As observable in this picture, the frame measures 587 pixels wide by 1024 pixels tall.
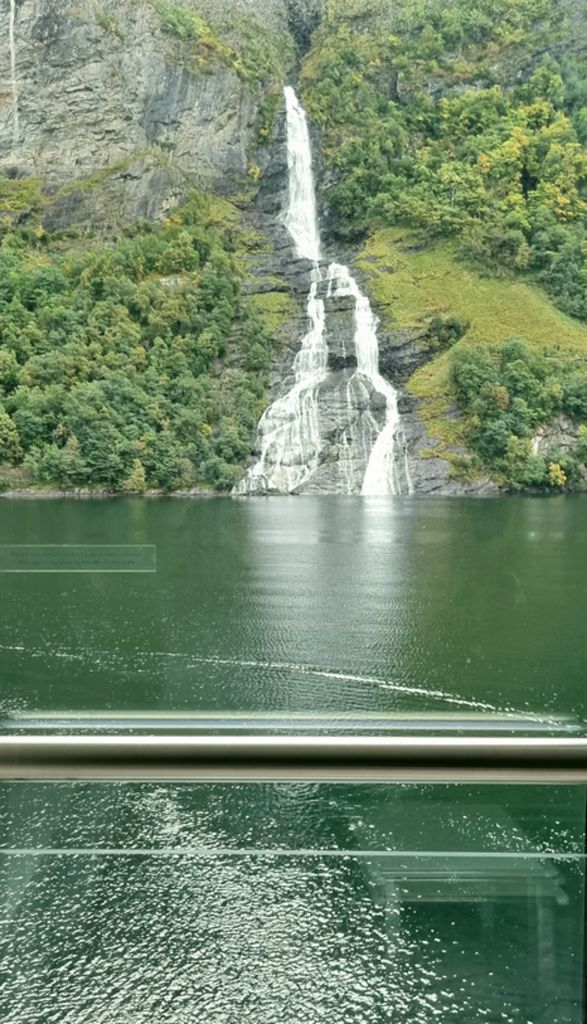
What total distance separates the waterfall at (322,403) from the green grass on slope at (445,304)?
85 centimetres

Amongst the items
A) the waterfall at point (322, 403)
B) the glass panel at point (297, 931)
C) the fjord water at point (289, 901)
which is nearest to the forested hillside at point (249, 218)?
the waterfall at point (322, 403)

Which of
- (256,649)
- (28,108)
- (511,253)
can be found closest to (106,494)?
(256,649)

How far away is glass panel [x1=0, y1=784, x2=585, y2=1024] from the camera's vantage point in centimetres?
66

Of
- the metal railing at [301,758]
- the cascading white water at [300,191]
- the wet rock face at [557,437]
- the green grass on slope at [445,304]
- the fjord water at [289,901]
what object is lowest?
the fjord water at [289,901]

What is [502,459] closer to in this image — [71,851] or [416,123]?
[416,123]

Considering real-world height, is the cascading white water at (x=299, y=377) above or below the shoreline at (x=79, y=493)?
above

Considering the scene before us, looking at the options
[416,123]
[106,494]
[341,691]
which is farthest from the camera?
[416,123]

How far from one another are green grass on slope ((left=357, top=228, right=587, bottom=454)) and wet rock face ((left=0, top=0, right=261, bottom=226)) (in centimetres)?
338

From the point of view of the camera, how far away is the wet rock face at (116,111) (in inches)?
Answer: 466

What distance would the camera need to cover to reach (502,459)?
1041 centimetres

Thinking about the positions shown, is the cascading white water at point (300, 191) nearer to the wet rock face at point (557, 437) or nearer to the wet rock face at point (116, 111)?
the wet rock face at point (116, 111)

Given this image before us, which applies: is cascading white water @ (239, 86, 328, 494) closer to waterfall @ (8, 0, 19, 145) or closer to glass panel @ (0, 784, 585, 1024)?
waterfall @ (8, 0, 19, 145)

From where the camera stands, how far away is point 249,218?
15.3m

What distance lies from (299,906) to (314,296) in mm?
17335
